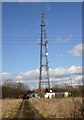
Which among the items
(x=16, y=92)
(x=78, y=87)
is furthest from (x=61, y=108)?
(x=16, y=92)

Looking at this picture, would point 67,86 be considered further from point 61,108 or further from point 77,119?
point 61,108

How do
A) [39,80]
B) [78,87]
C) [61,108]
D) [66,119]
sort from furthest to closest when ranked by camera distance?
[39,80] → [61,108] → [66,119] → [78,87]

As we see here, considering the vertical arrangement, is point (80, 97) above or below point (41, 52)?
below

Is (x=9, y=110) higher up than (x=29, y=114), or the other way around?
(x=29, y=114)

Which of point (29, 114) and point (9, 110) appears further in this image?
point (9, 110)

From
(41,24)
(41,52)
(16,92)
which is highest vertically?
(41,24)

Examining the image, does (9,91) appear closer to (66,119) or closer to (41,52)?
(41,52)

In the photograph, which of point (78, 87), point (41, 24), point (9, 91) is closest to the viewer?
point (78, 87)

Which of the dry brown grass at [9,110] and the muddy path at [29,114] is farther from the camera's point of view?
the dry brown grass at [9,110]

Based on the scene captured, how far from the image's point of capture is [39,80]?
52.2m

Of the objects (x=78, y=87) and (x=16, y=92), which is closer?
(x=78, y=87)

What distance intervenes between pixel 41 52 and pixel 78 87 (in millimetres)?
36691

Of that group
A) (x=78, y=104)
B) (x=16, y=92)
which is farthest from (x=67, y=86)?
(x=16, y=92)

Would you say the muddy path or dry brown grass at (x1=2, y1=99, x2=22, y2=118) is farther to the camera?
dry brown grass at (x1=2, y1=99, x2=22, y2=118)
